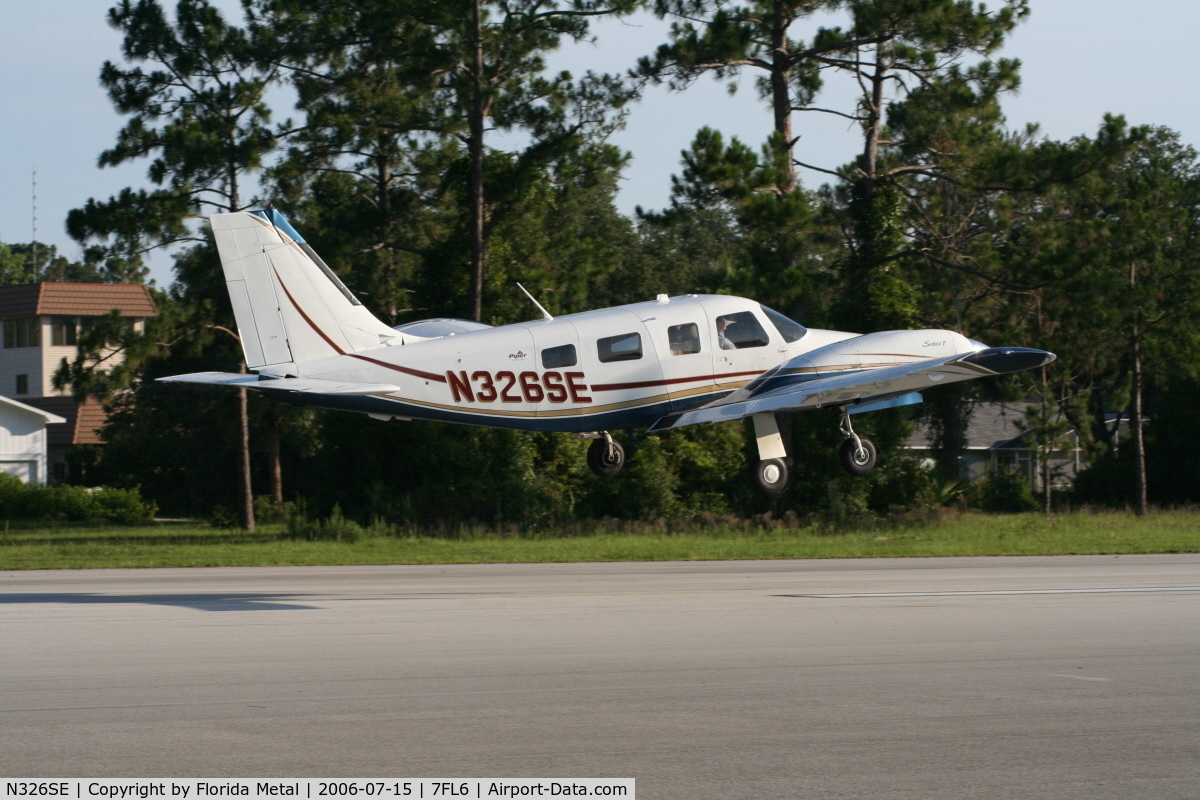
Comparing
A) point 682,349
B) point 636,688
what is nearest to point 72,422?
point 682,349

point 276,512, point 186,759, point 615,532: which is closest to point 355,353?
point 186,759

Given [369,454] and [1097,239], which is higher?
[1097,239]

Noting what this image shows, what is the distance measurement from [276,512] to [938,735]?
4301cm

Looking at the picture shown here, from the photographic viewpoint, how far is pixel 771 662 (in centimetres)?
1184

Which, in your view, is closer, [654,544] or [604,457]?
[604,457]

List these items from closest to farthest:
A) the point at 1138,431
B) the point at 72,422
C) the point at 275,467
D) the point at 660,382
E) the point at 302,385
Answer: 1. the point at 302,385
2. the point at 660,382
3. the point at 1138,431
4. the point at 275,467
5. the point at 72,422

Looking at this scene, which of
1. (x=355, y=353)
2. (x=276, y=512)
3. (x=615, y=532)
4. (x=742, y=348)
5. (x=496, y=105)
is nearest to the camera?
(x=355, y=353)

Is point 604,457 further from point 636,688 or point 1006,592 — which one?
point 636,688

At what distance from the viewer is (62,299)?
76188 mm

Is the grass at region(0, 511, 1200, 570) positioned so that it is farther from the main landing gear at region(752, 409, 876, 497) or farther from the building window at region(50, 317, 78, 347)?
the building window at region(50, 317, 78, 347)

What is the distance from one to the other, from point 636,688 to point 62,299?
7435 cm

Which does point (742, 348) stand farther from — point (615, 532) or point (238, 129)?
point (238, 129)
